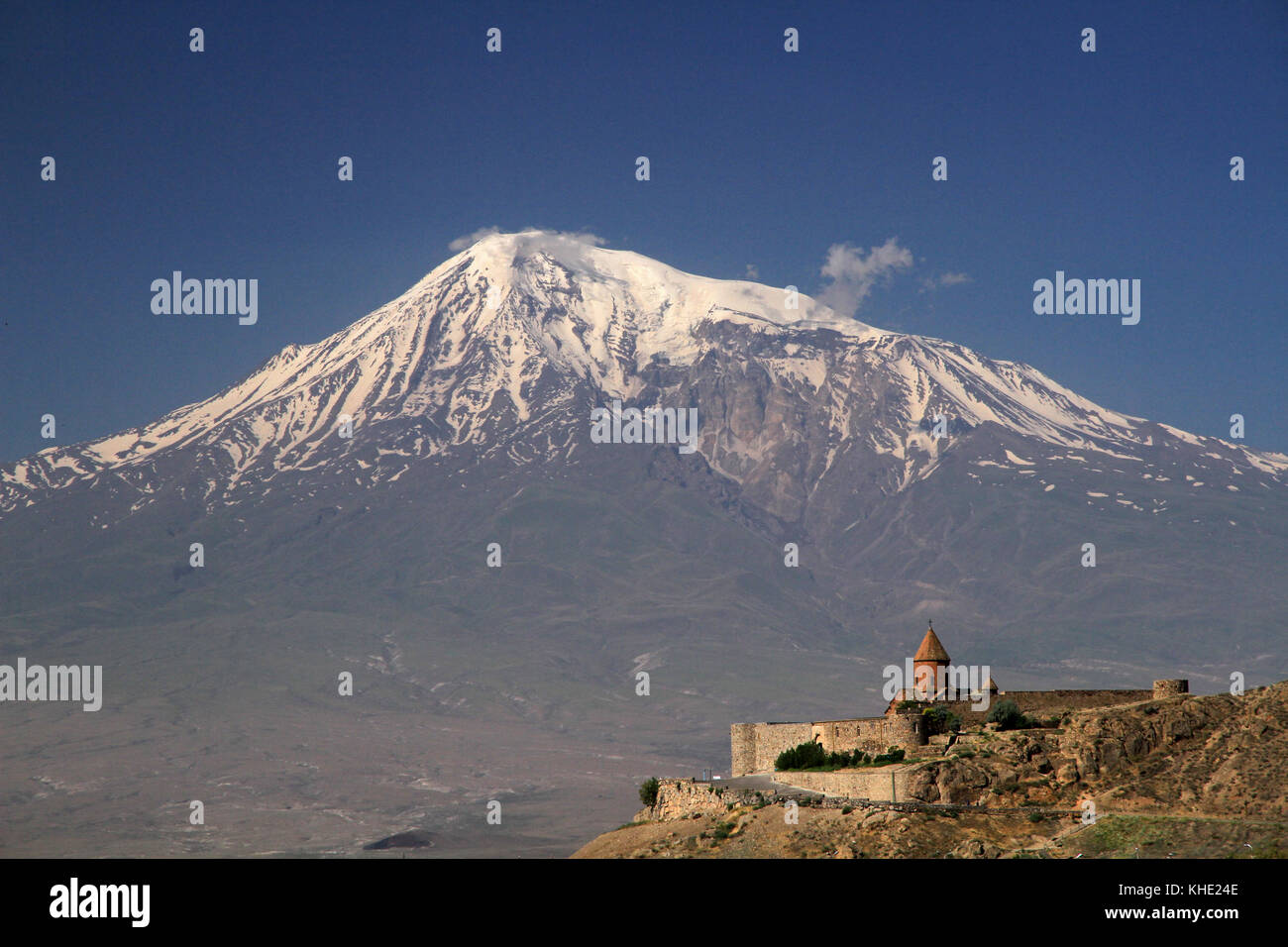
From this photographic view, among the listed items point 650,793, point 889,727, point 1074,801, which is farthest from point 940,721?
point 650,793

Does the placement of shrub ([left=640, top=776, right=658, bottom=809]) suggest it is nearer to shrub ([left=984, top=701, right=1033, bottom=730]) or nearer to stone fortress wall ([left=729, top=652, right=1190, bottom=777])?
stone fortress wall ([left=729, top=652, right=1190, bottom=777])

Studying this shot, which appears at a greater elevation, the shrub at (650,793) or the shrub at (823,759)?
the shrub at (823,759)

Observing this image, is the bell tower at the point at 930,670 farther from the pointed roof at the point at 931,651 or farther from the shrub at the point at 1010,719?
the shrub at the point at 1010,719

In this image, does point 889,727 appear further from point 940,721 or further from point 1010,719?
point 1010,719

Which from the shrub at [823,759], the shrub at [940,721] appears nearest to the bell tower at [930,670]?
the shrub at [940,721]
